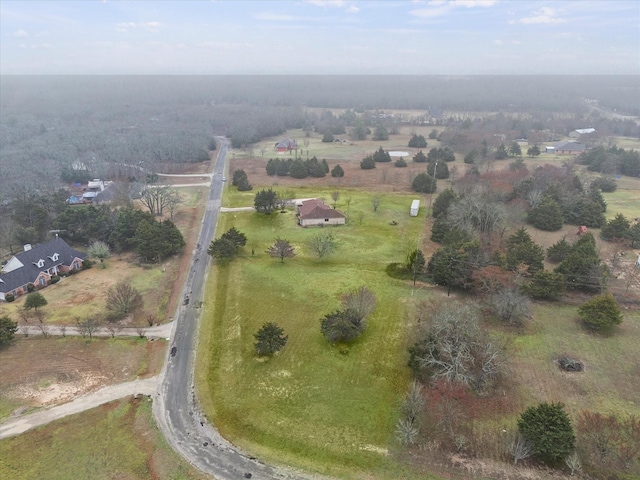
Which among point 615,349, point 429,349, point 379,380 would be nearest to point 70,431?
point 379,380

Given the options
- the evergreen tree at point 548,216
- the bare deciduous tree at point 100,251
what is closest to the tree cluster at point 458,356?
the evergreen tree at point 548,216

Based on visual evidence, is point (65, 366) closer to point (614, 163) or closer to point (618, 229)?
point (618, 229)

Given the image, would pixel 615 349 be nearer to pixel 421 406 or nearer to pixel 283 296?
pixel 421 406

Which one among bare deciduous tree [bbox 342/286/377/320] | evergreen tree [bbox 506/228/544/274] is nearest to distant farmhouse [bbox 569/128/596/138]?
evergreen tree [bbox 506/228/544/274]

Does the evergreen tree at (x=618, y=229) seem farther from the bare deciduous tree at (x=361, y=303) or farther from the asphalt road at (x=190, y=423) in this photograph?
the asphalt road at (x=190, y=423)

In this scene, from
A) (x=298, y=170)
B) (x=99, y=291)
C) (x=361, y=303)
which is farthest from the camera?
(x=298, y=170)

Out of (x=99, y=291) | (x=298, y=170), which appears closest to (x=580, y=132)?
(x=298, y=170)

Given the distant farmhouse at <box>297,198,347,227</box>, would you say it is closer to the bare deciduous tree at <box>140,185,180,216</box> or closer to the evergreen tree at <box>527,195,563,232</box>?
the bare deciduous tree at <box>140,185,180,216</box>
